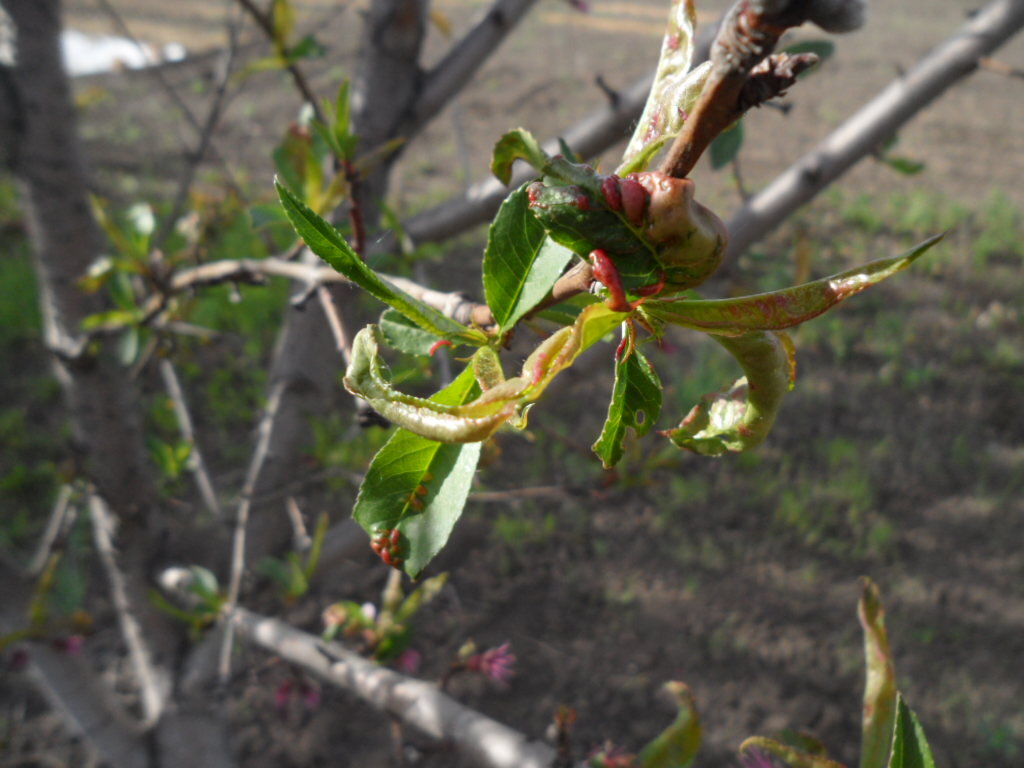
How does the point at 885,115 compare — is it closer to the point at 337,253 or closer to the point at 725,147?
the point at 725,147

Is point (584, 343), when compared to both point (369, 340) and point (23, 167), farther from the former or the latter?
point (23, 167)

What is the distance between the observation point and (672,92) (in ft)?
1.22

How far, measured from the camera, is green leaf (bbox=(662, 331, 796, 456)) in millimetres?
377

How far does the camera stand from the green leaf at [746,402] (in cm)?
38

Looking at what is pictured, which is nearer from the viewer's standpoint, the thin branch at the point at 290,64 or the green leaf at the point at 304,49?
the thin branch at the point at 290,64

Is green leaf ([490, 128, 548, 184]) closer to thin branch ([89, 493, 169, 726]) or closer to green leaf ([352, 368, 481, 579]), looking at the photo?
green leaf ([352, 368, 481, 579])

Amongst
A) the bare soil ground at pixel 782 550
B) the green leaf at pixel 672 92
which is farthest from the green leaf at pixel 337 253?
the bare soil ground at pixel 782 550

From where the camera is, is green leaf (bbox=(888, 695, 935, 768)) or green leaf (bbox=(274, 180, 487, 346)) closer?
green leaf (bbox=(274, 180, 487, 346))

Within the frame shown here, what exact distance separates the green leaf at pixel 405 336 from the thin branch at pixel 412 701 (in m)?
0.62

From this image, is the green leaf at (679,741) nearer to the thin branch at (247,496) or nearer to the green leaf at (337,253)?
the green leaf at (337,253)

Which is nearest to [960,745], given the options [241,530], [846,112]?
[241,530]

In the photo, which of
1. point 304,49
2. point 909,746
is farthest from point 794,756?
point 304,49

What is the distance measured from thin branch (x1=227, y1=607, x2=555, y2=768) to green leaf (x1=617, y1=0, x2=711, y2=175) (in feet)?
2.57

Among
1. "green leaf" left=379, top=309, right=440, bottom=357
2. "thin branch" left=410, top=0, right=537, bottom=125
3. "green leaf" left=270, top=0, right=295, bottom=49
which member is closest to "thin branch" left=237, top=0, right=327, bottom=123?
"green leaf" left=270, top=0, right=295, bottom=49
